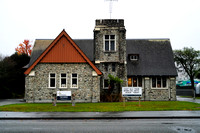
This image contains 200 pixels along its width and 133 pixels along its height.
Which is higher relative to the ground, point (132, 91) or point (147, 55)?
point (147, 55)

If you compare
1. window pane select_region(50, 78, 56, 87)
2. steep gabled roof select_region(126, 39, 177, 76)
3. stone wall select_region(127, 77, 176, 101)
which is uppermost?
steep gabled roof select_region(126, 39, 177, 76)

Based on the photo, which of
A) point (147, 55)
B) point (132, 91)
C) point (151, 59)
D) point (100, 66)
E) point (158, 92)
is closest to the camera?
point (132, 91)

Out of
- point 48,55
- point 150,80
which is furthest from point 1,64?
point 150,80

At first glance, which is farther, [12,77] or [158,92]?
[12,77]

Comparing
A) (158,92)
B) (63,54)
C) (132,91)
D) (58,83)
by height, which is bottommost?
(158,92)

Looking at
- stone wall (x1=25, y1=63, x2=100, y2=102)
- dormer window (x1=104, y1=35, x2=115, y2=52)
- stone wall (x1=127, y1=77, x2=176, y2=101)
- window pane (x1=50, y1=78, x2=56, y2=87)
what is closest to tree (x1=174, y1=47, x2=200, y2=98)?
stone wall (x1=127, y1=77, x2=176, y2=101)

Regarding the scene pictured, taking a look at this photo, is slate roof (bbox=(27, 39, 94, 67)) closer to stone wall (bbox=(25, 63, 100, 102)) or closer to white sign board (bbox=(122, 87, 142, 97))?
stone wall (bbox=(25, 63, 100, 102))

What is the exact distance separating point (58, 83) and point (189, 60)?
1765 inches

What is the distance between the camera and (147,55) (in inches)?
1415

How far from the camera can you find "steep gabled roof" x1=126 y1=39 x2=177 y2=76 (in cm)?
3359

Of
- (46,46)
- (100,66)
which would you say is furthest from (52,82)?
(46,46)

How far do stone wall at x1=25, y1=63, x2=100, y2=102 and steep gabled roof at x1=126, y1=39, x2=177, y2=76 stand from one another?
6422 mm

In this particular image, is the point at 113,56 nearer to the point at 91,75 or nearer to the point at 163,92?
the point at 91,75

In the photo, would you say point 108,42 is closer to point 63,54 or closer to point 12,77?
point 63,54
